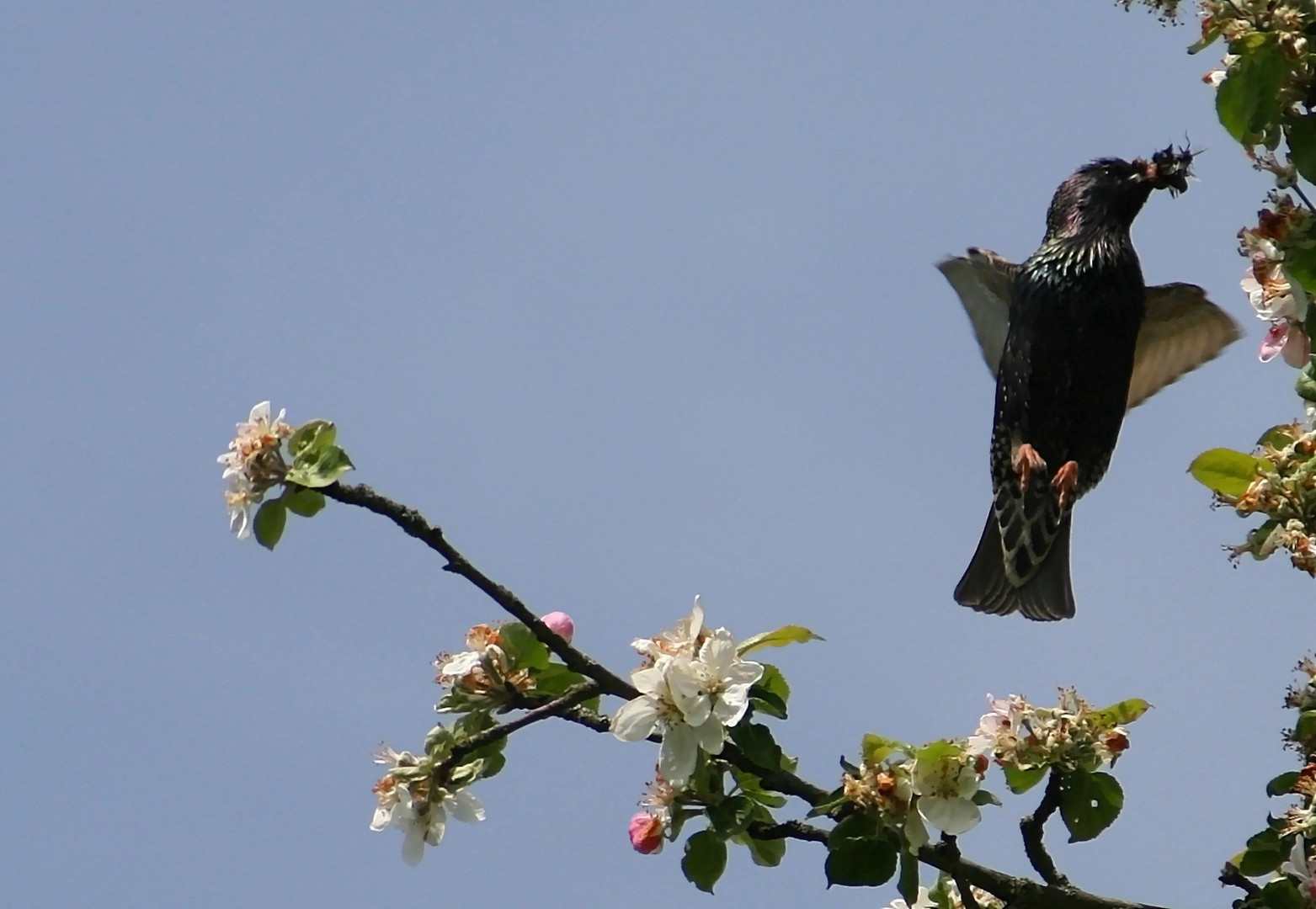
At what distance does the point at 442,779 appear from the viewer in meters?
2.53

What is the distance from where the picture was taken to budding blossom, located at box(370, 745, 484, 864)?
98.9 inches

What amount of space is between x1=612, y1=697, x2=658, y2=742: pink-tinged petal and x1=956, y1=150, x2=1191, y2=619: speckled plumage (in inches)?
141

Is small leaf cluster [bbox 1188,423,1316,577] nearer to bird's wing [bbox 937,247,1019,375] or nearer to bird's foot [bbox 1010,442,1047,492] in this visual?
bird's foot [bbox 1010,442,1047,492]

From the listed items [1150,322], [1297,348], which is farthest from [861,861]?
[1150,322]

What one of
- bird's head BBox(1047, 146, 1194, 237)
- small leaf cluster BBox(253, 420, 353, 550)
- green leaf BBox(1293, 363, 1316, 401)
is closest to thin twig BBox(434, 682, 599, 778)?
small leaf cluster BBox(253, 420, 353, 550)

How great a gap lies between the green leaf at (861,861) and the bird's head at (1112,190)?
13.0 ft

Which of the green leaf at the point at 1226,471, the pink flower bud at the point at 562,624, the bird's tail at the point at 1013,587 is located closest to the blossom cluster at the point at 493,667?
the pink flower bud at the point at 562,624

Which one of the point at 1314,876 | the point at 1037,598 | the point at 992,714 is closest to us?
the point at 1314,876

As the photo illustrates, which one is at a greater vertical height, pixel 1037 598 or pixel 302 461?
pixel 1037 598

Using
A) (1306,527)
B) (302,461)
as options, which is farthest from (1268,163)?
(302,461)

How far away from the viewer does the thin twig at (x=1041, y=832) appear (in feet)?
8.11

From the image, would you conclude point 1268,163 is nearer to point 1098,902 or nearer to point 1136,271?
point 1098,902

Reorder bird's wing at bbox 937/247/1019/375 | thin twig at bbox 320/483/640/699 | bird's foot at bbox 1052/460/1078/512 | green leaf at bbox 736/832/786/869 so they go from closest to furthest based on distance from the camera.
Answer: thin twig at bbox 320/483/640/699, green leaf at bbox 736/832/786/869, bird's foot at bbox 1052/460/1078/512, bird's wing at bbox 937/247/1019/375

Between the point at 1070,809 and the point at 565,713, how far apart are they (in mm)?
827
